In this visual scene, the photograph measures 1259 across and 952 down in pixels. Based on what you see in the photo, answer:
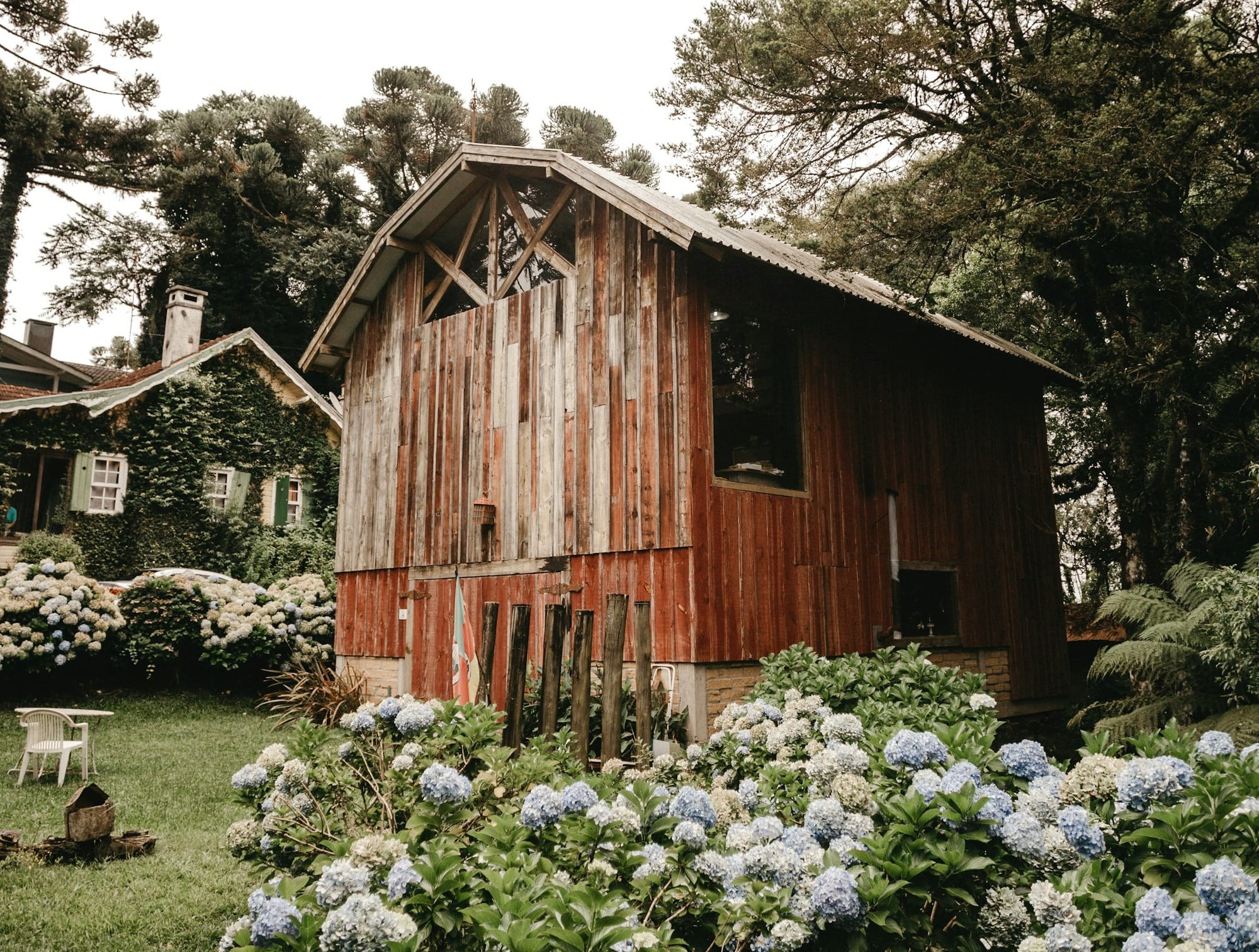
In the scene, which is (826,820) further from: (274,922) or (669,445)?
(669,445)

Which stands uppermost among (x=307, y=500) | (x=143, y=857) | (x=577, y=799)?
(x=307, y=500)

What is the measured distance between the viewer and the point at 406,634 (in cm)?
1173

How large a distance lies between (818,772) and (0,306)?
35.3 metres

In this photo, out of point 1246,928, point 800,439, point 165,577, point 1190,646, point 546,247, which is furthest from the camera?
point 165,577

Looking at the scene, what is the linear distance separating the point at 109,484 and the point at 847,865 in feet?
70.9

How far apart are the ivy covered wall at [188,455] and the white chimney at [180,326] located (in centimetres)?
161

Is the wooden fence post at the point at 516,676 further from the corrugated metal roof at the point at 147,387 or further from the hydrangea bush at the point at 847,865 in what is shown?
the corrugated metal roof at the point at 147,387

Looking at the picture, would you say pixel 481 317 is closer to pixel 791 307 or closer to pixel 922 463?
pixel 791 307

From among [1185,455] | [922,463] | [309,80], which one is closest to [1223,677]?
[1185,455]

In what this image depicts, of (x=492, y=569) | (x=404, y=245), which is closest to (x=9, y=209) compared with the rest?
(x=404, y=245)

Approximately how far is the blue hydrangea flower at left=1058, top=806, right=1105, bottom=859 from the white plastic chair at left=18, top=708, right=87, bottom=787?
8.97 m

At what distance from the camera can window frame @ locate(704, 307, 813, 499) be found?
8789 millimetres

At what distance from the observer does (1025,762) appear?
2.98 m

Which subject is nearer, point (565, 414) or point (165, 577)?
point (565, 414)
